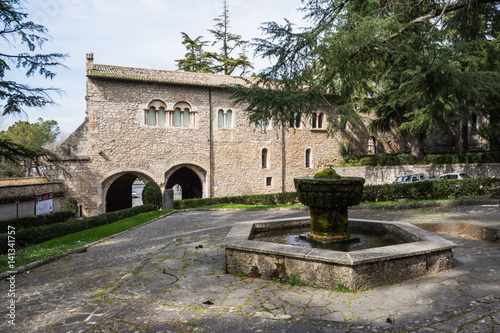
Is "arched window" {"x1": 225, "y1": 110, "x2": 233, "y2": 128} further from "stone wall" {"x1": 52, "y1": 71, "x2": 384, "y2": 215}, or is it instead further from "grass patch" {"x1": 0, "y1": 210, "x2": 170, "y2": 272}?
"grass patch" {"x1": 0, "y1": 210, "x2": 170, "y2": 272}

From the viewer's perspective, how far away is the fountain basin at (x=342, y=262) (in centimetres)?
384

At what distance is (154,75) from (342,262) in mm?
20015

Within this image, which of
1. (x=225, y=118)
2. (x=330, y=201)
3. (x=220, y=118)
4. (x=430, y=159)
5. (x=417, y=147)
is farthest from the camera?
(x=417, y=147)

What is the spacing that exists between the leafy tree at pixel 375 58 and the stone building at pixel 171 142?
24.6ft

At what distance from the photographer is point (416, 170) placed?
70.1 ft

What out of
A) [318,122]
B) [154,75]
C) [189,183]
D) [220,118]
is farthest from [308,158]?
[154,75]

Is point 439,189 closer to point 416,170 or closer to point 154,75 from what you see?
point 416,170

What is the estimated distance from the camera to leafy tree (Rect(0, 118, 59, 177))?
9.05 metres

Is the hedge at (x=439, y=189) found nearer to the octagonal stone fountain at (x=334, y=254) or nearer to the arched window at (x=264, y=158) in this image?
the octagonal stone fountain at (x=334, y=254)

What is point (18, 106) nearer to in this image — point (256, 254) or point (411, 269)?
point (256, 254)

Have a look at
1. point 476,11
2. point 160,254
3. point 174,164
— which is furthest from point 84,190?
point 476,11

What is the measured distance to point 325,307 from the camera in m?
3.39

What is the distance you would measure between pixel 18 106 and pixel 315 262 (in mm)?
9230

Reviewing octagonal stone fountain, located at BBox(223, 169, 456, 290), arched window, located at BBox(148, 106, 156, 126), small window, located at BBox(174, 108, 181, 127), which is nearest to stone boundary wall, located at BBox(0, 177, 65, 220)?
arched window, located at BBox(148, 106, 156, 126)
